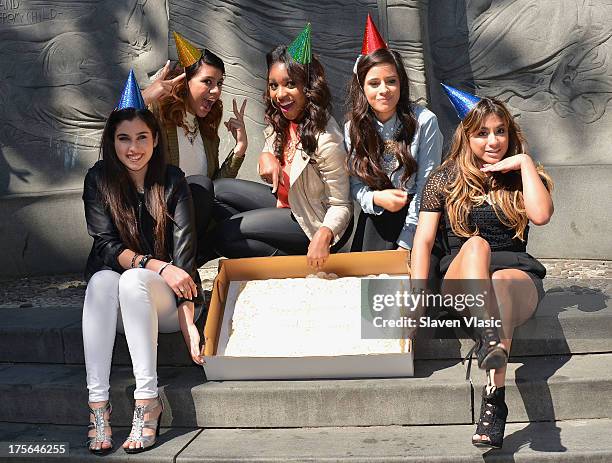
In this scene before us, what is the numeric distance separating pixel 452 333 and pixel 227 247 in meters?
1.15

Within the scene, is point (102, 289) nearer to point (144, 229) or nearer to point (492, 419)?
point (144, 229)

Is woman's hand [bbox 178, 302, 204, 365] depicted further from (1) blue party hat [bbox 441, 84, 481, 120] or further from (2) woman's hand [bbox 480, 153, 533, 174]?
(1) blue party hat [bbox 441, 84, 481, 120]

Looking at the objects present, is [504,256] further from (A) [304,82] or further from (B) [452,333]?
(A) [304,82]

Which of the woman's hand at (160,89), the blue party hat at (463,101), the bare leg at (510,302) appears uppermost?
the woman's hand at (160,89)

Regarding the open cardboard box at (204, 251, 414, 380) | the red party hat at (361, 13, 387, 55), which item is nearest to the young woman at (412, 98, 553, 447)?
the open cardboard box at (204, 251, 414, 380)

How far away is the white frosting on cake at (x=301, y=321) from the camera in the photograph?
366 centimetres

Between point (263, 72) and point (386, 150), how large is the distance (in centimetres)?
251

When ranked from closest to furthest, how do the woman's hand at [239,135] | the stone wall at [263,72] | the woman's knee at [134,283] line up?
the woman's knee at [134,283] < the woman's hand at [239,135] < the stone wall at [263,72]

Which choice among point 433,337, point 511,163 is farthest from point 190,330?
point 511,163

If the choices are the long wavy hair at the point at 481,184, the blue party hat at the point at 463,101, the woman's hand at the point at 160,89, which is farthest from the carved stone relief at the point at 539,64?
the long wavy hair at the point at 481,184

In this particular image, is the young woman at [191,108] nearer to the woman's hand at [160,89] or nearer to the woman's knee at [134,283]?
the woman's hand at [160,89]

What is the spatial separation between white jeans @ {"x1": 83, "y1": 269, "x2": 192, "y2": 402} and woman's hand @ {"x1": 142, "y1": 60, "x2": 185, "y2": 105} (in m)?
1.08

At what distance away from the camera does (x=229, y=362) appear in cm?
374

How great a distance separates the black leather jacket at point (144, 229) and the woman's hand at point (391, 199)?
849 millimetres
